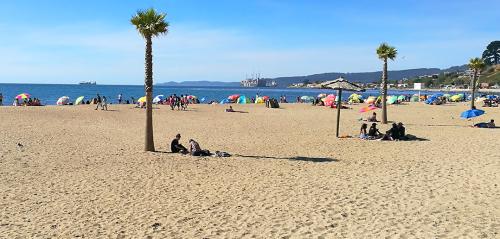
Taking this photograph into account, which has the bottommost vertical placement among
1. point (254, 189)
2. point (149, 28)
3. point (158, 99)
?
point (254, 189)

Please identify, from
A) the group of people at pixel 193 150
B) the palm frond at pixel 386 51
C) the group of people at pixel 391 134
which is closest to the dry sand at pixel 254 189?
the group of people at pixel 193 150

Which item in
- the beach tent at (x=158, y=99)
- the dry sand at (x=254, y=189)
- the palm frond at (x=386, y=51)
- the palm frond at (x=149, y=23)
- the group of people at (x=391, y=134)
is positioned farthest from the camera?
the beach tent at (x=158, y=99)

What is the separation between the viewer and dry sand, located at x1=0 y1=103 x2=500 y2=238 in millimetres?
7531

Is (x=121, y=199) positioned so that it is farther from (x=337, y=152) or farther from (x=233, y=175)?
(x=337, y=152)

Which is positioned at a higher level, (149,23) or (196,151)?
(149,23)

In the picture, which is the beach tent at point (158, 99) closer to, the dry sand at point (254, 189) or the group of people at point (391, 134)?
the dry sand at point (254, 189)

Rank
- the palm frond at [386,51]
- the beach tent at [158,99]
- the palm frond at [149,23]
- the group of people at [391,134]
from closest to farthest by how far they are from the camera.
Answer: the palm frond at [149,23], the group of people at [391,134], the palm frond at [386,51], the beach tent at [158,99]

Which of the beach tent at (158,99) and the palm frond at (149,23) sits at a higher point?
the palm frond at (149,23)

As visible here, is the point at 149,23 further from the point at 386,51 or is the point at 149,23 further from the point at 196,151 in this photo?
the point at 386,51

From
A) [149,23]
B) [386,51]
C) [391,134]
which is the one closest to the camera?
[149,23]

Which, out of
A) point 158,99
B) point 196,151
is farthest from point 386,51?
point 158,99

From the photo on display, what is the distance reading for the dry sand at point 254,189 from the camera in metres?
7.53

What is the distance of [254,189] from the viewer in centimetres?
1037

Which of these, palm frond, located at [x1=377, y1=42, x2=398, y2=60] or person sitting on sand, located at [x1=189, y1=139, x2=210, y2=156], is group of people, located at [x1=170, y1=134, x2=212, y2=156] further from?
palm frond, located at [x1=377, y1=42, x2=398, y2=60]
